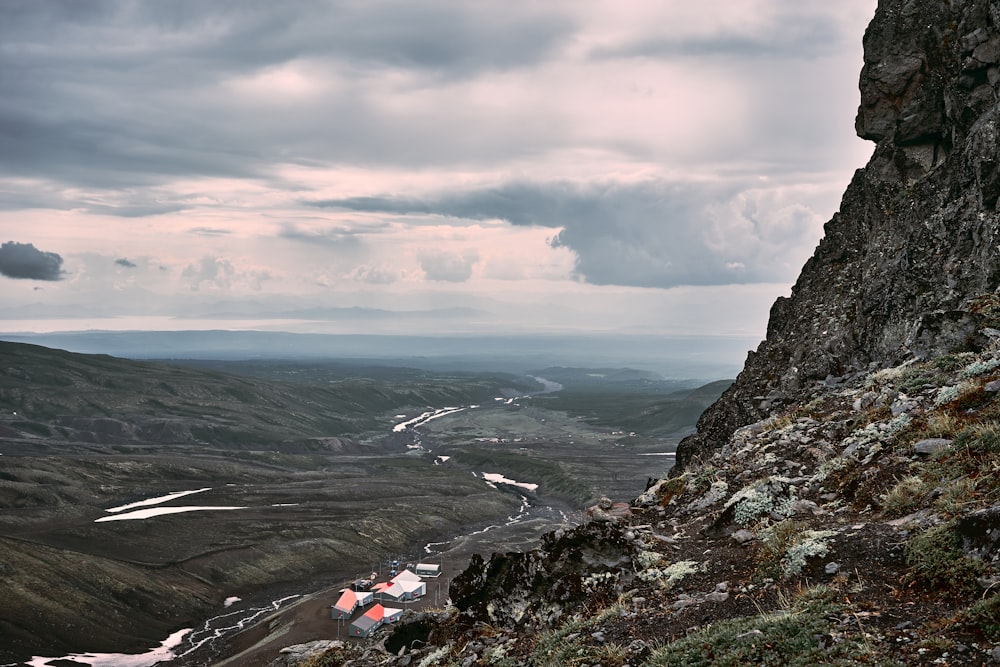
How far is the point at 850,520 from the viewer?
13367 mm

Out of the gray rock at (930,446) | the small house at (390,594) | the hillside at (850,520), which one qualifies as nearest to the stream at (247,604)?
the small house at (390,594)

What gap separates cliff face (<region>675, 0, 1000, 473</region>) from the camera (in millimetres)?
27656

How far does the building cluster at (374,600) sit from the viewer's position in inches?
3095

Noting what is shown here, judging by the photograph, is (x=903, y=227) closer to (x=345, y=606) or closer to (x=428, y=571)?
(x=345, y=606)

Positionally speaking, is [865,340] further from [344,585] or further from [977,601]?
[344,585]

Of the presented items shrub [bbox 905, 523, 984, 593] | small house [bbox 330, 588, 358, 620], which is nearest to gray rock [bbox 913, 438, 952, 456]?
shrub [bbox 905, 523, 984, 593]

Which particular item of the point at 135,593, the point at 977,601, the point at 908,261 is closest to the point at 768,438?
the point at 977,601

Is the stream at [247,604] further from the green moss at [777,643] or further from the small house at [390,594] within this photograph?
the green moss at [777,643]

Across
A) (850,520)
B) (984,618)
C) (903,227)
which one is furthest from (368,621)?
(984,618)

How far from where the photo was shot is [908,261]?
31.6 m

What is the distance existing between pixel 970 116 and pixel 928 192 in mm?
3995

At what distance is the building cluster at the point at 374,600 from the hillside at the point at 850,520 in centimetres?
6236

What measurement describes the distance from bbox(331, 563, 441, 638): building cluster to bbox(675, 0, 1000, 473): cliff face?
54.4 metres

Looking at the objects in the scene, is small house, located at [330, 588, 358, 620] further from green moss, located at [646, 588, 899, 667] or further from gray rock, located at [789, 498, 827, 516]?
green moss, located at [646, 588, 899, 667]
